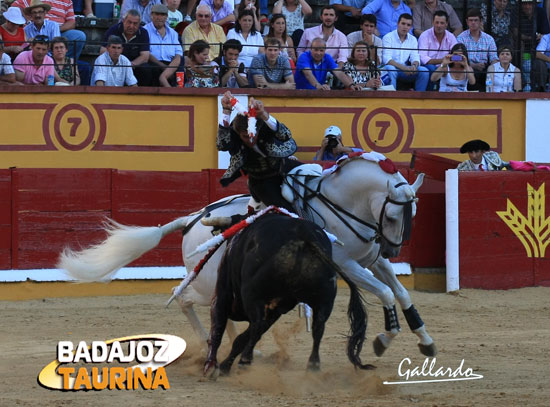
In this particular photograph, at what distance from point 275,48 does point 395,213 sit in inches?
180

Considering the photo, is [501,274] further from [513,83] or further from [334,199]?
[334,199]

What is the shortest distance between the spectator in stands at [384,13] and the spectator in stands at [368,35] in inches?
20.5

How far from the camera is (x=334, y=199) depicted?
6977 mm

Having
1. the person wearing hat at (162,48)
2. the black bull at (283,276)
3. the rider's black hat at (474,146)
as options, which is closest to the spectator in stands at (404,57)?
the rider's black hat at (474,146)

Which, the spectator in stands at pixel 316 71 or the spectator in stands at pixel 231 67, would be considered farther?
the spectator in stands at pixel 316 71

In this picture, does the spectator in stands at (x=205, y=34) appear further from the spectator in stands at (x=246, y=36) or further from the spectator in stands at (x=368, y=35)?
the spectator in stands at (x=368, y=35)

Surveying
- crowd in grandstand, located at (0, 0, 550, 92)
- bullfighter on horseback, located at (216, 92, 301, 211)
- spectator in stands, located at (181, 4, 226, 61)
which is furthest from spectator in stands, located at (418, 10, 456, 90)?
bullfighter on horseback, located at (216, 92, 301, 211)

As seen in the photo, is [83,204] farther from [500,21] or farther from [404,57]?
[500,21]

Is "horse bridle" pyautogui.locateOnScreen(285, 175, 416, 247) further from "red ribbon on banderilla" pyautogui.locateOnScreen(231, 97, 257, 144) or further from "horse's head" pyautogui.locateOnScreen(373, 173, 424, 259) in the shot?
"red ribbon on banderilla" pyautogui.locateOnScreen(231, 97, 257, 144)

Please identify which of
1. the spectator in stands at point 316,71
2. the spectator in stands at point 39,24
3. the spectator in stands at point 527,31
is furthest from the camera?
the spectator in stands at point 527,31

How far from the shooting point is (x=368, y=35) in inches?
459

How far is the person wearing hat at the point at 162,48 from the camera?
1119 cm

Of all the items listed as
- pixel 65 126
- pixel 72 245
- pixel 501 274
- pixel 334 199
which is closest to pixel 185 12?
pixel 65 126

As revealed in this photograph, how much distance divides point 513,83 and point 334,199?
5.59 m
